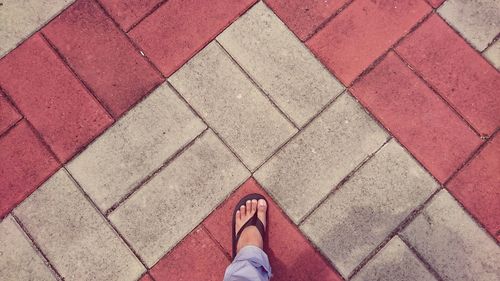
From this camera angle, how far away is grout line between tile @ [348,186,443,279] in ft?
7.77

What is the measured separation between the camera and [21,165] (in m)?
2.51

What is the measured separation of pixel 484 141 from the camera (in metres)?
2.49

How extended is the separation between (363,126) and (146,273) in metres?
1.44

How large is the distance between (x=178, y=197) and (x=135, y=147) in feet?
1.24

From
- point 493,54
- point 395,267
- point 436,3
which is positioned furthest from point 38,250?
point 493,54

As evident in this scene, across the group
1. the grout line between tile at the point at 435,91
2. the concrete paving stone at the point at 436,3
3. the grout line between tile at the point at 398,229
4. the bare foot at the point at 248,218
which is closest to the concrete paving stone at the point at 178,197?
the bare foot at the point at 248,218

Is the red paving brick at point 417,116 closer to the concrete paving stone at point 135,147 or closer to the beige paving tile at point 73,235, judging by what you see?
the concrete paving stone at point 135,147

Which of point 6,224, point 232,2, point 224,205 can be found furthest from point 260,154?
point 6,224

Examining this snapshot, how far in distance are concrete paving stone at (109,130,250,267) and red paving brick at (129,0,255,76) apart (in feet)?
1.71

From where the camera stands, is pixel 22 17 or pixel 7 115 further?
pixel 22 17

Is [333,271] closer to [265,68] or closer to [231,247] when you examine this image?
[231,247]

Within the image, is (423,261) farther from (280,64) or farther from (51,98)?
(51,98)

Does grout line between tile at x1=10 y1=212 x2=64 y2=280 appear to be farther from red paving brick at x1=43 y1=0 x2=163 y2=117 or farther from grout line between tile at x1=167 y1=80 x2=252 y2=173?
grout line between tile at x1=167 y1=80 x2=252 y2=173

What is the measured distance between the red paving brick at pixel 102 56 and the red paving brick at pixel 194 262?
85cm
